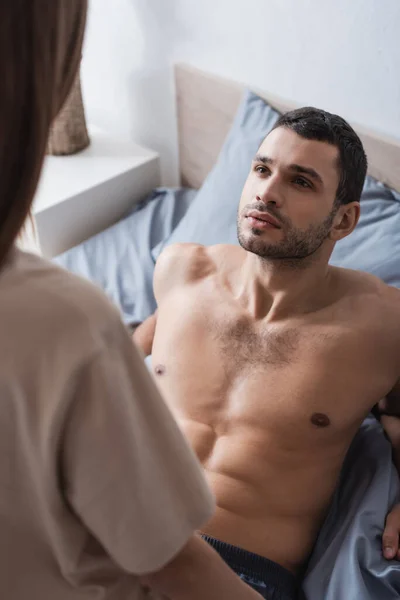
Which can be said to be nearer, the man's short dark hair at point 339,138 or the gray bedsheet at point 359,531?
the gray bedsheet at point 359,531

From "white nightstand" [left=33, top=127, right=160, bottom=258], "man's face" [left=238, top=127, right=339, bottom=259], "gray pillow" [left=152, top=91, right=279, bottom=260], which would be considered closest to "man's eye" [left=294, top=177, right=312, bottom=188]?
"man's face" [left=238, top=127, right=339, bottom=259]

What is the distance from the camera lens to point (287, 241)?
42.3 inches

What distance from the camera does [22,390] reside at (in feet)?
1.22

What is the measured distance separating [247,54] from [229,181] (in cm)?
36

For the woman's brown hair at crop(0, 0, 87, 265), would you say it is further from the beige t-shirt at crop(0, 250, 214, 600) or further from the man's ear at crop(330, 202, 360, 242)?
the man's ear at crop(330, 202, 360, 242)

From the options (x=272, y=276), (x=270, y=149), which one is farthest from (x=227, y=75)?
(x=272, y=276)

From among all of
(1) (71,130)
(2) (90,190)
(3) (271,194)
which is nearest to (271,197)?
(3) (271,194)

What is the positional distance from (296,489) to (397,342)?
323 mm

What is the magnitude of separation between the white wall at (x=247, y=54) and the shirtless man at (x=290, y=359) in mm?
296

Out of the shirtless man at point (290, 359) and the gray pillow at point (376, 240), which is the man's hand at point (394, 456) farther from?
the gray pillow at point (376, 240)

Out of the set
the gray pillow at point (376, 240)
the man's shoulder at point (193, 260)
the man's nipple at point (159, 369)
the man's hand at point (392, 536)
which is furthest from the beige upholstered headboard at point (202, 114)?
the man's hand at point (392, 536)

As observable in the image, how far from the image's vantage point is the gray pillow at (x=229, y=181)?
4.94ft

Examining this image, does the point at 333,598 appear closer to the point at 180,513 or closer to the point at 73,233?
the point at 180,513

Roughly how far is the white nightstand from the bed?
111 millimetres
